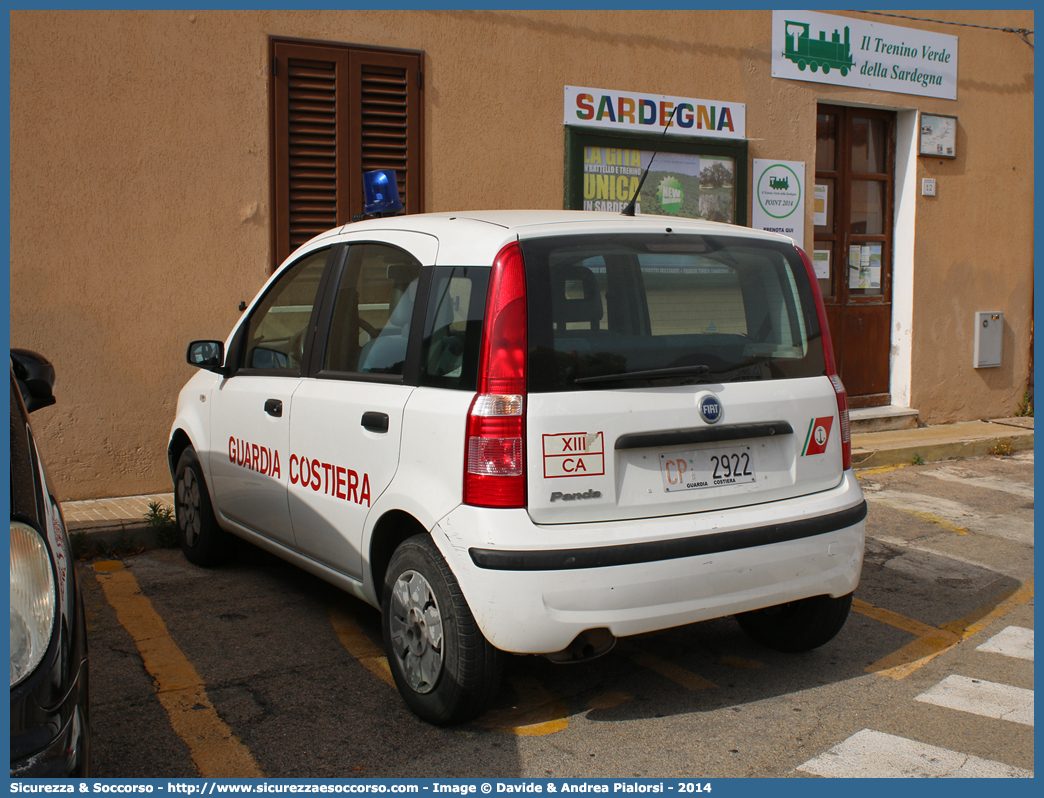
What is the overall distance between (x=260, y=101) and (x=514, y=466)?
4663 millimetres

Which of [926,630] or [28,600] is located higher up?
[28,600]

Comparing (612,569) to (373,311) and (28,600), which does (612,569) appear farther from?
(28,600)

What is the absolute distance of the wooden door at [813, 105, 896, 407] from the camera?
30.8ft

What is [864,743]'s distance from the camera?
311 centimetres

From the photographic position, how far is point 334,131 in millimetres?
6977

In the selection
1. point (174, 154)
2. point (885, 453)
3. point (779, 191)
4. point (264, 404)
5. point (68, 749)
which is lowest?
point (885, 453)

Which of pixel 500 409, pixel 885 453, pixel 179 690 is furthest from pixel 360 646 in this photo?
pixel 885 453

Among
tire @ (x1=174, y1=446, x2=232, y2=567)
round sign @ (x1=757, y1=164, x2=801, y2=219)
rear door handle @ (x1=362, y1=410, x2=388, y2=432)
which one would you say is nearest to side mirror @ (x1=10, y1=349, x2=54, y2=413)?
rear door handle @ (x1=362, y1=410, x2=388, y2=432)

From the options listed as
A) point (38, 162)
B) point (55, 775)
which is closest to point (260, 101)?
point (38, 162)

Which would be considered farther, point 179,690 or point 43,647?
point 179,690

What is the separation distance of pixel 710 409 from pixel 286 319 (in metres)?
1.98

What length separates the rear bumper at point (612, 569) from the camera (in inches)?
116

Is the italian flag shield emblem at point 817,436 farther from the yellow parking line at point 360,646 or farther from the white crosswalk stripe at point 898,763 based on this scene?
the yellow parking line at point 360,646
